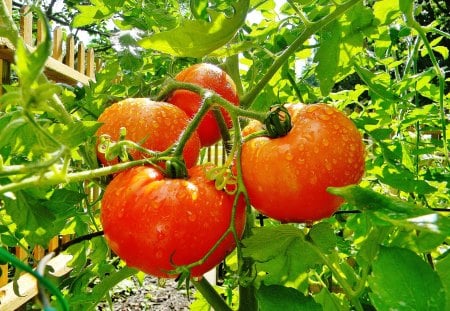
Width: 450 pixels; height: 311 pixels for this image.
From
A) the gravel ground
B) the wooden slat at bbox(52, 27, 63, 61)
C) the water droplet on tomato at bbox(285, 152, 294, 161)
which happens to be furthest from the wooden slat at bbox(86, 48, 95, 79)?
the water droplet on tomato at bbox(285, 152, 294, 161)

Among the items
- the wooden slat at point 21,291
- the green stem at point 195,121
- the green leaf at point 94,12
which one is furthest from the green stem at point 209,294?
the wooden slat at point 21,291

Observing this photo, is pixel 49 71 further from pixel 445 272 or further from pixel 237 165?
pixel 445 272

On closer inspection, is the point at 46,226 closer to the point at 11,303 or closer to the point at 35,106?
the point at 35,106

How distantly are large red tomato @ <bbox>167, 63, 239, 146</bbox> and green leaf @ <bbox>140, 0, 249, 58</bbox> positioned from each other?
192mm

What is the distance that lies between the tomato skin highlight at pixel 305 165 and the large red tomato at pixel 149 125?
3.8 inches

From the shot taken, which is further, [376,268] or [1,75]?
[1,75]

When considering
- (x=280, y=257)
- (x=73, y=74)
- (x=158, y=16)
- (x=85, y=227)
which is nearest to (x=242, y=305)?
(x=280, y=257)

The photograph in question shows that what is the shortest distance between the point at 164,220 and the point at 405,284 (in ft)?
0.78

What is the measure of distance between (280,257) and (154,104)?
0.76 feet

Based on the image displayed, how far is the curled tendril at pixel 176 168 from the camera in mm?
545

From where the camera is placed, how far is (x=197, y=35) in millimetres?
479

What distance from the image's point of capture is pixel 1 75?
298 cm

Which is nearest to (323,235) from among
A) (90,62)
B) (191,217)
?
(191,217)

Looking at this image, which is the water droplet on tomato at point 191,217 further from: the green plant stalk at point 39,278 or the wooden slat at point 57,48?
the wooden slat at point 57,48
